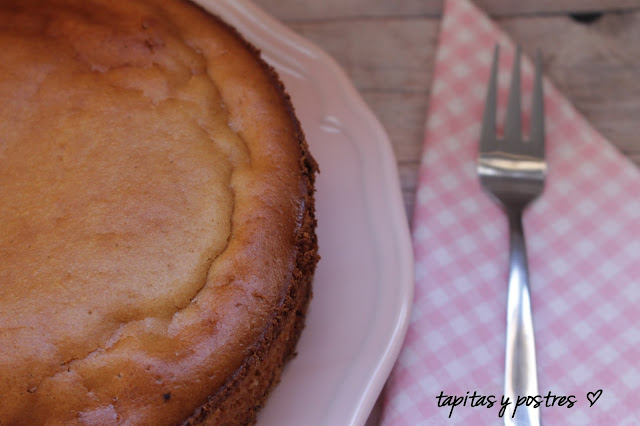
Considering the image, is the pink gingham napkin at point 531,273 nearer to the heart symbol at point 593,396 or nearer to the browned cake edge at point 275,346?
the heart symbol at point 593,396

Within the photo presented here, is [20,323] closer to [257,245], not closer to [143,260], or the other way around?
[143,260]

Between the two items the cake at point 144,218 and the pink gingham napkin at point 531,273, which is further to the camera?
the pink gingham napkin at point 531,273

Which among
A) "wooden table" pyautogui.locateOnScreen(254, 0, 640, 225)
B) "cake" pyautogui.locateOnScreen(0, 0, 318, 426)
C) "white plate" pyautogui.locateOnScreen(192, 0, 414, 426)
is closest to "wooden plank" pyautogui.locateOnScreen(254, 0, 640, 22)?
"wooden table" pyautogui.locateOnScreen(254, 0, 640, 225)

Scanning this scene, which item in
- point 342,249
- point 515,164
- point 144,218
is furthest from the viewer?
point 515,164

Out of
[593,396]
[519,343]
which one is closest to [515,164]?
[519,343]

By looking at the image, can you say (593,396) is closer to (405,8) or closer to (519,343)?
(519,343)

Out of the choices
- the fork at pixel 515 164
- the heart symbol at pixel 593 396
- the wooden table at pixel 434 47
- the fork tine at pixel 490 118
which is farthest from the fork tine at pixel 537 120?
the heart symbol at pixel 593 396

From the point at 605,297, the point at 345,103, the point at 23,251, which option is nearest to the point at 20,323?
the point at 23,251
